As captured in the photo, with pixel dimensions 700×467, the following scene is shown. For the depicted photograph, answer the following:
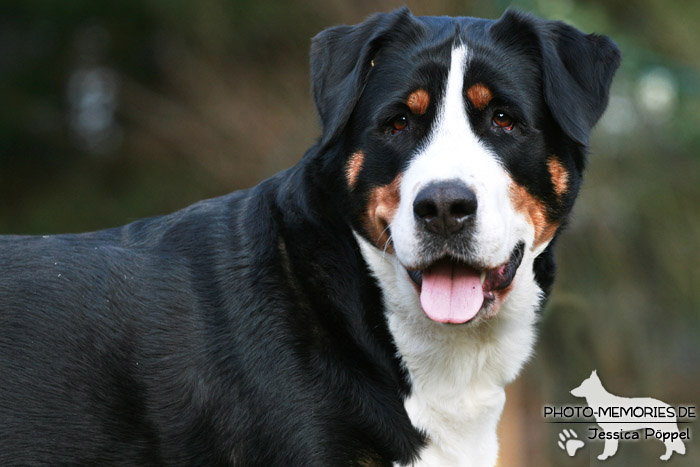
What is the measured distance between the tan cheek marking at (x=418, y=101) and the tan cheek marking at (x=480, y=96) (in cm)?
17

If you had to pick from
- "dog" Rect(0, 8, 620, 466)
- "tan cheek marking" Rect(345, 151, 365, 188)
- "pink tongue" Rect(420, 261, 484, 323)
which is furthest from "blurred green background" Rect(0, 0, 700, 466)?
"tan cheek marking" Rect(345, 151, 365, 188)

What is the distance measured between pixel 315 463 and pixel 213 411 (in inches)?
17.0

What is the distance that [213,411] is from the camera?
3.46 metres

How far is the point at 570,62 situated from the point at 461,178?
0.88 meters

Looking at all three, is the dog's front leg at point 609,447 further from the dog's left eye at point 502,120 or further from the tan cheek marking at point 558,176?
the dog's left eye at point 502,120

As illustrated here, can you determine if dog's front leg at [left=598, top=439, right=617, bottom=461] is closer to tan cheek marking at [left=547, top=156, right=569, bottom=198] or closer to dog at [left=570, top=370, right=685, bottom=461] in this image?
dog at [left=570, top=370, right=685, bottom=461]

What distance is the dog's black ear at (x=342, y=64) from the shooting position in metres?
3.70

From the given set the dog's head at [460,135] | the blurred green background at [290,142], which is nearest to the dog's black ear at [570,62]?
the dog's head at [460,135]

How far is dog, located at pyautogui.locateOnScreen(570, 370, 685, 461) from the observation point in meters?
5.33

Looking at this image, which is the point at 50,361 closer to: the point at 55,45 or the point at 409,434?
the point at 409,434

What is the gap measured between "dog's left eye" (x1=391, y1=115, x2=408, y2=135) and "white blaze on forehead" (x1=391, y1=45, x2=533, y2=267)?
14 centimetres

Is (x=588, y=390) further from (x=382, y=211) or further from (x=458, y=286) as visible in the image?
(x=382, y=211)

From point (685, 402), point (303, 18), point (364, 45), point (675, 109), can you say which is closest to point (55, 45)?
point (303, 18)
